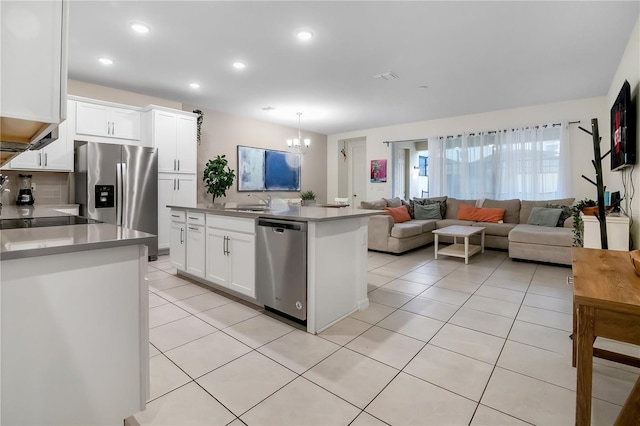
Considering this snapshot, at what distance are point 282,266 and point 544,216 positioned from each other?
15.8 ft

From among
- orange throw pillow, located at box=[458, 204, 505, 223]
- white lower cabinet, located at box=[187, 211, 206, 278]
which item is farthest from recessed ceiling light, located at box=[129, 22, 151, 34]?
orange throw pillow, located at box=[458, 204, 505, 223]

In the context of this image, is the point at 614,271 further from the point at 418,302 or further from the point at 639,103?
the point at 639,103

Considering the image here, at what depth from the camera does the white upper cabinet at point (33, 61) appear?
0.84 meters

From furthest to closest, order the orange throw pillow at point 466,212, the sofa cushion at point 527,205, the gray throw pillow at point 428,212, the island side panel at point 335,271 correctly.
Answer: the gray throw pillow at point 428,212 < the orange throw pillow at point 466,212 < the sofa cushion at point 527,205 < the island side panel at point 335,271

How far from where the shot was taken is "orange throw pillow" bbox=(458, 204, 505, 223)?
18.5ft

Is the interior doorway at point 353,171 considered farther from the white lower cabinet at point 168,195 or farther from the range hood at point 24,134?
the range hood at point 24,134

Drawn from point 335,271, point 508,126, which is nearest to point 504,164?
point 508,126

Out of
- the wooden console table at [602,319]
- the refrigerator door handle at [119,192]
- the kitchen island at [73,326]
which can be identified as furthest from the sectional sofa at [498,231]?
the kitchen island at [73,326]

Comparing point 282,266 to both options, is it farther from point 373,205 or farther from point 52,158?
point 52,158

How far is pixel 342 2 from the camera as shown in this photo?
254cm

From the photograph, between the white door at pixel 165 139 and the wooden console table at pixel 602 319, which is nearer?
the wooden console table at pixel 602 319

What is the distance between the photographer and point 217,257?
3047mm

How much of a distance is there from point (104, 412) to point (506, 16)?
3851mm

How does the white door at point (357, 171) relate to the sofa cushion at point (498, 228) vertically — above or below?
above
